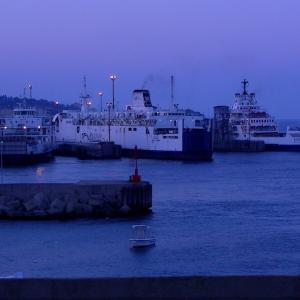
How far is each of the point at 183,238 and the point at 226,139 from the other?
103 ft

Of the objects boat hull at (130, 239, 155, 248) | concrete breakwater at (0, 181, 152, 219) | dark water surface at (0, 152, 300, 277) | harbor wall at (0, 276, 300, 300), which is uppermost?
harbor wall at (0, 276, 300, 300)

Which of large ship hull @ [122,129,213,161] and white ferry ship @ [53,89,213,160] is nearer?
large ship hull @ [122,129,213,161]

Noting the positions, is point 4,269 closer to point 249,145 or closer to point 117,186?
point 117,186

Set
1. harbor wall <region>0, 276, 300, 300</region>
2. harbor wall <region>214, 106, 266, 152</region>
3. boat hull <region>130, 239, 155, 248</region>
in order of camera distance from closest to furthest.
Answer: harbor wall <region>0, 276, 300, 300</region> < boat hull <region>130, 239, 155, 248</region> < harbor wall <region>214, 106, 266, 152</region>

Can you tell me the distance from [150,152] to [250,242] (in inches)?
958

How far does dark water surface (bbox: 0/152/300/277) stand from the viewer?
28.9 ft

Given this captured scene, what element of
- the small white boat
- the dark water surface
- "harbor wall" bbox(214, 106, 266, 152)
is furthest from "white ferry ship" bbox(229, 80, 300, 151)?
the small white boat

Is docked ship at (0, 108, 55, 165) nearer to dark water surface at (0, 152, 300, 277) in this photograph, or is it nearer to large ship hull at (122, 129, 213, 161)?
large ship hull at (122, 129, 213, 161)

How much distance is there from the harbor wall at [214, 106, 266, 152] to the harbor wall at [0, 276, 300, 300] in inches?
1466

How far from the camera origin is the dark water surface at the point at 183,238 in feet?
28.9

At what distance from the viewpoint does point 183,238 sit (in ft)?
35.9

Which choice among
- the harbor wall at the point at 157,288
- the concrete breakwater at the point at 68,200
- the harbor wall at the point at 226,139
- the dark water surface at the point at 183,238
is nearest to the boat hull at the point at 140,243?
the dark water surface at the point at 183,238

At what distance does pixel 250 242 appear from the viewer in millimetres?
10500

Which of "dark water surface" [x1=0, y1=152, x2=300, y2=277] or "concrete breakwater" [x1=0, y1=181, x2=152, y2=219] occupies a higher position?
"concrete breakwater" [x1=0, y1=181, x2=152, y2=219]
